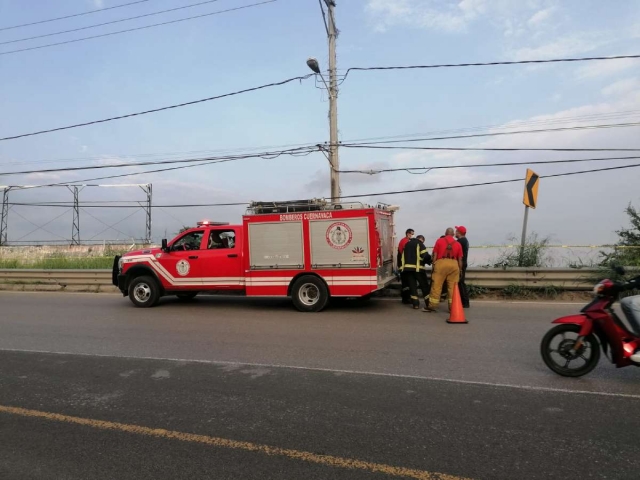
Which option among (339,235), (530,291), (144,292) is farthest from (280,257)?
(530,291)

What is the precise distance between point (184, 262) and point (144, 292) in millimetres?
1262

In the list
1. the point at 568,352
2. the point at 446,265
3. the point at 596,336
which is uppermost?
the point at 446,265

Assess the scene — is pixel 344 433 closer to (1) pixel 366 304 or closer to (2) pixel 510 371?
(2) pixel 510 371

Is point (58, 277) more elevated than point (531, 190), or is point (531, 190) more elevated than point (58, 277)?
point (531, 190)

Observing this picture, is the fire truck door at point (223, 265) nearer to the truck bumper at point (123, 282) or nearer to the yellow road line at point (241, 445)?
the truck bumper at point (123, 282)

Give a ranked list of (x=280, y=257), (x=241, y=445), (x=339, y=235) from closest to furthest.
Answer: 1. (x=241, y=445)
2. (x=339, y=235)
3. (x=280, y=257)

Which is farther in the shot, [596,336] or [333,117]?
[333,117]

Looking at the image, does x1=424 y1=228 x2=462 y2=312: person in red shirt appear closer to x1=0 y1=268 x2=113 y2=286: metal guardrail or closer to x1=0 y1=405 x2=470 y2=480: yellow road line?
x1=0 y1=405 x2=470 y2=480: yellow road line

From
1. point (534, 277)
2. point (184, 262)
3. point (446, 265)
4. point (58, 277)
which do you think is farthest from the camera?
point (58, 277)

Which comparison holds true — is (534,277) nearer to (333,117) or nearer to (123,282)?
(333,117)

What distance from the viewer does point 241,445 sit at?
12.4 ft

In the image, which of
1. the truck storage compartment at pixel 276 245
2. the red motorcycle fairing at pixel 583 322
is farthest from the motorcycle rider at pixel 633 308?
the truck storage compartment at pixel 276 245

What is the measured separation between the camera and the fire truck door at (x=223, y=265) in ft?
36.4

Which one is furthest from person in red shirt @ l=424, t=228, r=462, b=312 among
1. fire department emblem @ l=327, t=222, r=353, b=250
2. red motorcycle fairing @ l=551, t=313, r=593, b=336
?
red motorcycle fairing @ l=551, t=313, r=593, b=336
